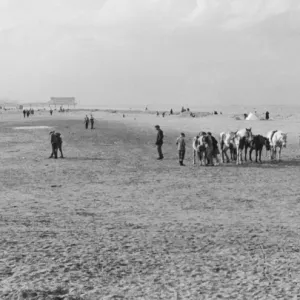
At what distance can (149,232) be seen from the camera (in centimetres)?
999

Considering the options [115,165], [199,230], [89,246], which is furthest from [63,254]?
[115,165]

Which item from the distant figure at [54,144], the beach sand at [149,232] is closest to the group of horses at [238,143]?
the beach sand at [149,232]

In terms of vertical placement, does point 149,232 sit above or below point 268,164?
below

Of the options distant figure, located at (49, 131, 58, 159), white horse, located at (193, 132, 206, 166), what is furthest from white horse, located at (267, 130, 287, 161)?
distant figure, located at (49, 131, 58, 159)

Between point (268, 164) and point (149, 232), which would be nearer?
point (149, 232)

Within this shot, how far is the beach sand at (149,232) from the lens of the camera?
6.93 meters

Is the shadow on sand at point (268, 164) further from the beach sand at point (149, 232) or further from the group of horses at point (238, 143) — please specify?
the beach sand at point (149, 232)

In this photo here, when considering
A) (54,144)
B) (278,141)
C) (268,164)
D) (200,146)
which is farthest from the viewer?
(54,144)

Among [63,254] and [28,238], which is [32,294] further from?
[28,238]

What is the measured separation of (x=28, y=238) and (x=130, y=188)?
22.0 feet

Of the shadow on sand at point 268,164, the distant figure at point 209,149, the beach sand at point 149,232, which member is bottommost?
the beach sand at point 149,232

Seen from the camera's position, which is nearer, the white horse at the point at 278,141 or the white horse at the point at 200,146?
the white horse at the point at 200,146

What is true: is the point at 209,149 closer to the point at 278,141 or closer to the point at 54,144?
the point at 278,141

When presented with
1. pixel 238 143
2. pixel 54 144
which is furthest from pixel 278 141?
pixel 54 144
